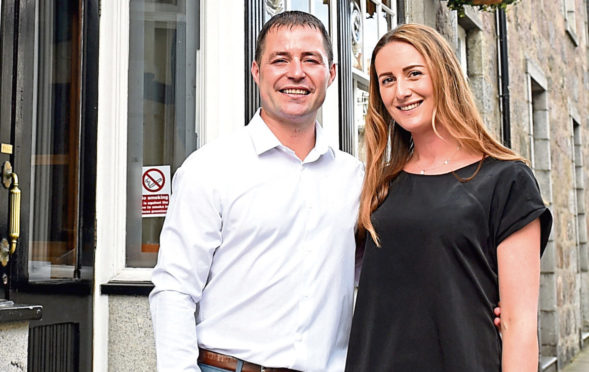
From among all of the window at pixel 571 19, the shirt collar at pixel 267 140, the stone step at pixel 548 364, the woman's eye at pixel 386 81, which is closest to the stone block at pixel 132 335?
the shirt collar at pixel 267 140

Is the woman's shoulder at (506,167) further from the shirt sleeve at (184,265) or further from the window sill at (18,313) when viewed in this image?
the window sill at (18,313)

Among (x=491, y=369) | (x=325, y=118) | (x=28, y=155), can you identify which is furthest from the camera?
(x=325, y=118)

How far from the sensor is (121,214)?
344 centimetres

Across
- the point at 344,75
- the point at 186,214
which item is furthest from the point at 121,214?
the point at 344,75

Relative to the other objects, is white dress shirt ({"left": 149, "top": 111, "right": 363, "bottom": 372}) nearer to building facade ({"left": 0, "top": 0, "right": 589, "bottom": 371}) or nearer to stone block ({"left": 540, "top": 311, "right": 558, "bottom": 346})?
building facade ({"left": 0, "top": 0, "right": 589, "bottom": 371})

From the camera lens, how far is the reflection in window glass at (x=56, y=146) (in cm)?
310

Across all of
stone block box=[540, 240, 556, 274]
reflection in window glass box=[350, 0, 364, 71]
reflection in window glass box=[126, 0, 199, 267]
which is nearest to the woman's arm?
reflection in window glass box=[126, 0, 199, 267]

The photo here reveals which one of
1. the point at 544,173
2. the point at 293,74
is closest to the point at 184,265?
the point at 293,74

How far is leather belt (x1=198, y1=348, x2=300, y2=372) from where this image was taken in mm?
2033

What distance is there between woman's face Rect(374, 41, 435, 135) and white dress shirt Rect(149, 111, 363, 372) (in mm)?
359

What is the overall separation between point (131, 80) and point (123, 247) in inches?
32.0

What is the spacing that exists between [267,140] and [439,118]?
19.9 inches

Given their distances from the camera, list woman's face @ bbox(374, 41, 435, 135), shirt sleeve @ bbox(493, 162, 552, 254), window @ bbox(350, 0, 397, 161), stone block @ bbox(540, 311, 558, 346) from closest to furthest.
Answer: shirt sleeve @ bbox(493, 162, 552, 254) < woman's face @ bbox(374, 41, 435, 135) < window @ bbox(350, 0, 397, 161) < stone block @ bbox(540, 311, 558, 346)

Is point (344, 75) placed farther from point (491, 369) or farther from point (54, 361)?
point (491, 369)
